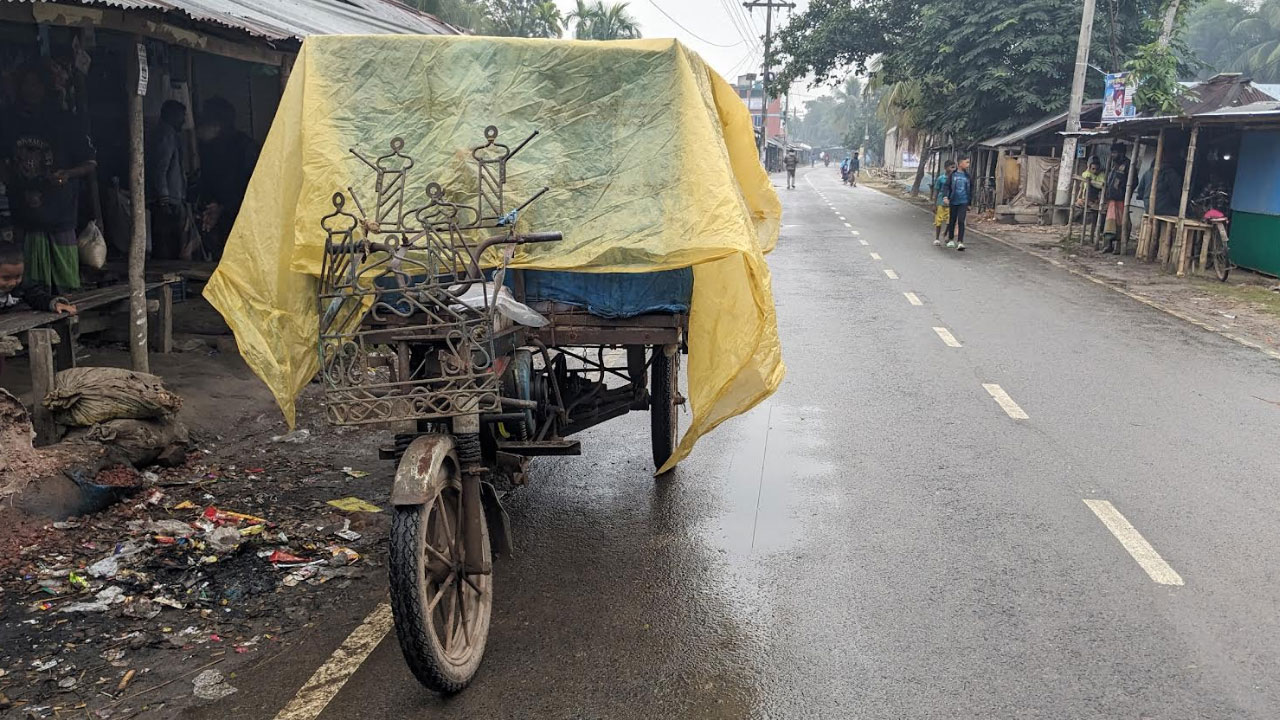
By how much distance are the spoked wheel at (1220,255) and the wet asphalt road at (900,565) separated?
7.13 m

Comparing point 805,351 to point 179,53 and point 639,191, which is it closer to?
point 639,191

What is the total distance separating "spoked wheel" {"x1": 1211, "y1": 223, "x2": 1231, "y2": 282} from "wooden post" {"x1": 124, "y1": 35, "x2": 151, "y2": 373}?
1460 cm

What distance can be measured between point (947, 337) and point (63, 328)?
796cm

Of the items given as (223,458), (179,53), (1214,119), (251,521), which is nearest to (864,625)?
(251,521)

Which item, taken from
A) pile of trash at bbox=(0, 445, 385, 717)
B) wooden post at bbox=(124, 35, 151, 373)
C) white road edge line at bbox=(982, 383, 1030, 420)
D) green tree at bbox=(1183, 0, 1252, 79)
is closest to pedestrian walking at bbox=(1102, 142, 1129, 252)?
white road edge line at bbox=(982, 383, 1030, 420)

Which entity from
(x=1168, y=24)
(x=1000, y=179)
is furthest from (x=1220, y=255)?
(x=1000, y=179)

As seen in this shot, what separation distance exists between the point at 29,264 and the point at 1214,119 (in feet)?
48.2

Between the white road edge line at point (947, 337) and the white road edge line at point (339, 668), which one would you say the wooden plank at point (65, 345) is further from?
the white road edge line at point (947, 337)

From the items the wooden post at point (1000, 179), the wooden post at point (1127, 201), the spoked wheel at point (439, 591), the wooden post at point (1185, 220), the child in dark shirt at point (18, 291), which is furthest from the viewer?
the wooden post at point (1000, 179)

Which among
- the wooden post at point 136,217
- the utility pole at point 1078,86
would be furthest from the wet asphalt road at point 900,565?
the utility pole at point 1078,86

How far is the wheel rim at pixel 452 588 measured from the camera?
11.6 feet

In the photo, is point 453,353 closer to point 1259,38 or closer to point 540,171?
point 540,171

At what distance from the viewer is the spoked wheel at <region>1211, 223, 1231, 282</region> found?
1526 centimetres

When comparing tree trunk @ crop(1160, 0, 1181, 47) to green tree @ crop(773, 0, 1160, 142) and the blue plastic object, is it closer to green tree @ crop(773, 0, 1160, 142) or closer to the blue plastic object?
green tree @ crop(773, 0, 1160, 142)
